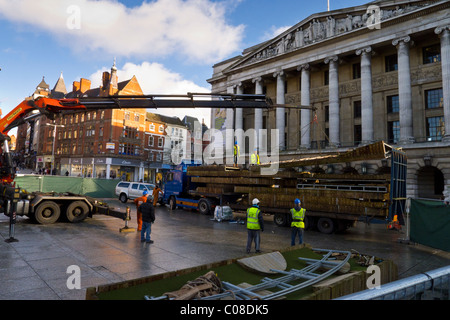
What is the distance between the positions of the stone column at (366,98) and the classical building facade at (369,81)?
0.11 meters

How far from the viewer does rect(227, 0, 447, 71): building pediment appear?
3028 cm

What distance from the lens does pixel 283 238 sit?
12922 mm

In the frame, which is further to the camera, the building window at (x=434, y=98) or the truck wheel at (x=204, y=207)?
the building window at (x=434, y=98)

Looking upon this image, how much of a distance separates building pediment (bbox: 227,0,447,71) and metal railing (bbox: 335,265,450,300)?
114ft

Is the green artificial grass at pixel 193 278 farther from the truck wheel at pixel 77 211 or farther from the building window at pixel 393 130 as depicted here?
the building window at pixel 393 130

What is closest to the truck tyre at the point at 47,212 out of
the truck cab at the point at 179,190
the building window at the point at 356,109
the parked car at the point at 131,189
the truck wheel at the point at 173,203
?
the truck cab at the point at 179,190

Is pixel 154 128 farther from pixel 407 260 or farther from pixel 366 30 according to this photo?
pixel 407 260

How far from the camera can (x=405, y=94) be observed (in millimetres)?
29562

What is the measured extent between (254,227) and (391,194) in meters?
7.20

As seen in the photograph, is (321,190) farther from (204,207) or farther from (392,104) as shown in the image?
(392,104)

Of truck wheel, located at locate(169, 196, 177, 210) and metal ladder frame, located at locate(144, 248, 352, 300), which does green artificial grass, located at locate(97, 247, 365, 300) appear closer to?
metal ladder frame, located at locate(144, 248, 352, 300)

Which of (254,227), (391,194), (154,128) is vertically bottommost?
(254,227)

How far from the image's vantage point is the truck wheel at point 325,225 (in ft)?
47.2

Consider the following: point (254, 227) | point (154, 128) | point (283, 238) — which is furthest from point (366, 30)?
point (154, 128)
